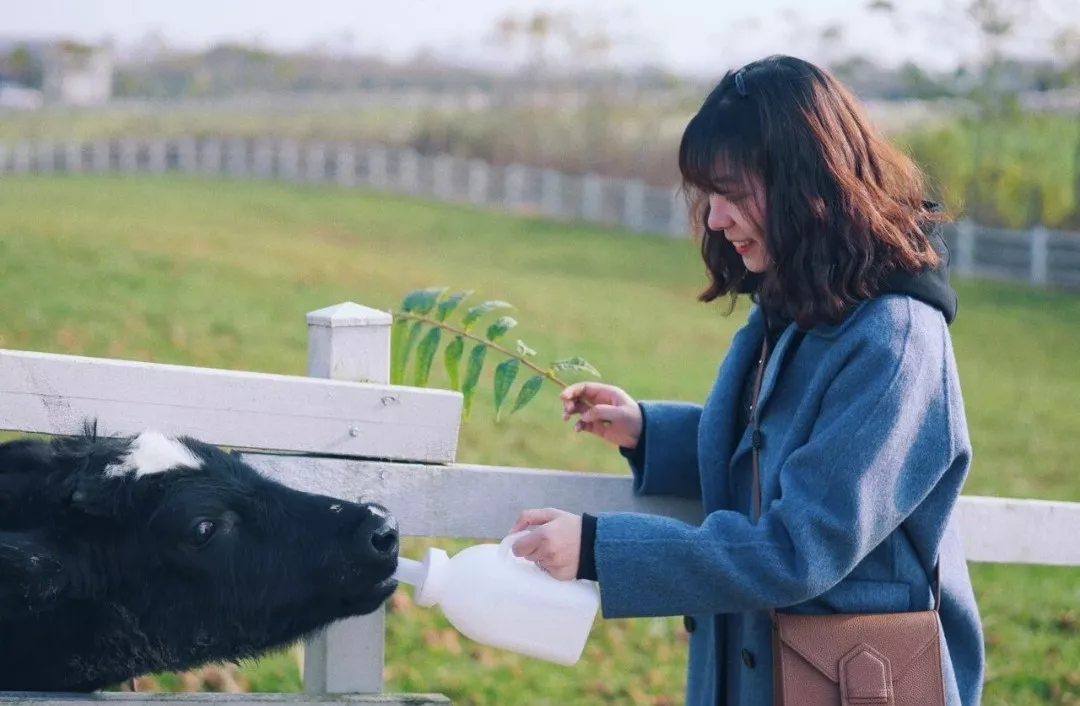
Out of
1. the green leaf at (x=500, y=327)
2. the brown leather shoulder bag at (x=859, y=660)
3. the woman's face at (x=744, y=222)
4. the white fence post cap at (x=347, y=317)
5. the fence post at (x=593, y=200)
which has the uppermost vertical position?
the woman's face at (x=744, y=222)

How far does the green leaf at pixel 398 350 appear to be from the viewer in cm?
334

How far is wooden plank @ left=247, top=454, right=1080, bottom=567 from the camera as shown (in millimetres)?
2883

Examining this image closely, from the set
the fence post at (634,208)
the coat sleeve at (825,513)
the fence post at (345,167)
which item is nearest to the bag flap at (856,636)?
the coat sleeve at (825,513)

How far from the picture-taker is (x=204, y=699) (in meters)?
2.63

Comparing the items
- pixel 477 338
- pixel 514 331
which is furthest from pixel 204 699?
pixel 514 331

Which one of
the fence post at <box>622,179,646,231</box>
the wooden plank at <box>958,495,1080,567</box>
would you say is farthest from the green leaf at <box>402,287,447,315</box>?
the fence post at <box>622,179,646,231</box>

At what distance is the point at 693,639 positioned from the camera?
120 inches

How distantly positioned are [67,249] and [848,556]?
45.1 feet

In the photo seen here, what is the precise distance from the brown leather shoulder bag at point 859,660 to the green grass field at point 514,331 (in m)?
1.03

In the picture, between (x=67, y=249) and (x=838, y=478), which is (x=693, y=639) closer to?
(x=838, y=478)

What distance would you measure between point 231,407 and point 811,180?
1265 millimetres

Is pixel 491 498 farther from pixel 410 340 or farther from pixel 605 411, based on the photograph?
pixel 410 340

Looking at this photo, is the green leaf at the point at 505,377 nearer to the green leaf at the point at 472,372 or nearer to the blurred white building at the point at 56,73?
the green leaf at the point at 472,372

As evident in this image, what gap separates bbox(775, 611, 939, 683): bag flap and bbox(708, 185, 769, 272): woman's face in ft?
2.34
